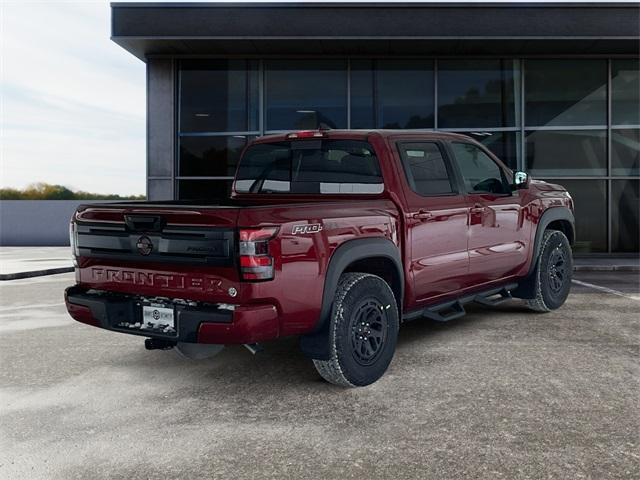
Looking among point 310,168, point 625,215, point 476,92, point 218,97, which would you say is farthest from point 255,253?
point 625,215

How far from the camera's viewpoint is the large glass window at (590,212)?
14547 mm

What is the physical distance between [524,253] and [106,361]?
4.21 meters

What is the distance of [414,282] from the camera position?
5.00 meters

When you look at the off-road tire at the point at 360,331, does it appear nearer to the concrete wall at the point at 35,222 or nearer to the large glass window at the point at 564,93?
the large glass window at the point at 564,93

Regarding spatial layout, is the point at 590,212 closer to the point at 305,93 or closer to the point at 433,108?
the point at 433,108

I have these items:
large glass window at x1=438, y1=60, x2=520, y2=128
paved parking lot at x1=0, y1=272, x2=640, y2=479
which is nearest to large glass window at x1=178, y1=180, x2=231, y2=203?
large glass window at x1=438, y1=60, x2=520, y2=128

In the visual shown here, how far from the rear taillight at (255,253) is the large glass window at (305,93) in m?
11.2

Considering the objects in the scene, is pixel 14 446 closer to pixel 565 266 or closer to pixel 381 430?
pixel 381 430

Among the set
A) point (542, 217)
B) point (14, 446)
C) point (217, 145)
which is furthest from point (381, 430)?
point (217, 145)

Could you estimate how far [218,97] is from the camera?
14812mm

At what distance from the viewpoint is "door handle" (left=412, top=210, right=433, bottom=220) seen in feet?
16.3

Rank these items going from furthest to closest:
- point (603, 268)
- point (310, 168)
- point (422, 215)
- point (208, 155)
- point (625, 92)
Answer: point (208, 155)
point (625, 92)
point (603, 268)
point (310, 168)
point (422, 215)

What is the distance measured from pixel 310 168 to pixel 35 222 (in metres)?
22.4

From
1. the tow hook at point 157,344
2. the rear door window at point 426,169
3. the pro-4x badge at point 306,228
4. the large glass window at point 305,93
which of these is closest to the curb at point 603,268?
the large glass window at point 305,93
